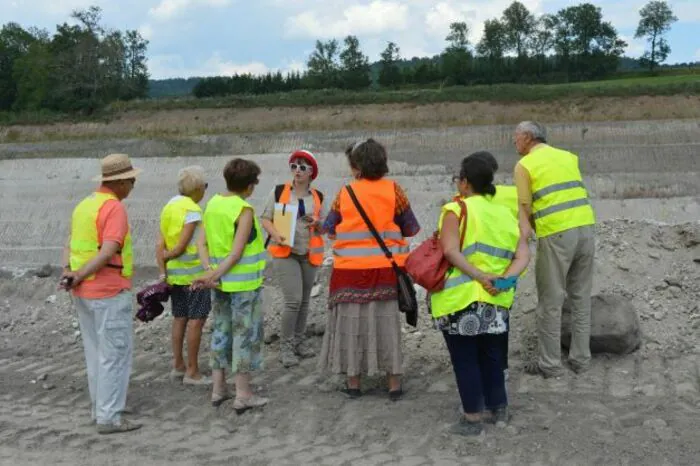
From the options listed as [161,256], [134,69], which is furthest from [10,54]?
[161,256]

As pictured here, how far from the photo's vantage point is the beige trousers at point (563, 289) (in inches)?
252

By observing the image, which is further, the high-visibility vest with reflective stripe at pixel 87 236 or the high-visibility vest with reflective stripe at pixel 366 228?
the high-visibility vest with reflective stripe at pixel 366 228

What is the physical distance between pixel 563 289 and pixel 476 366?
154cm

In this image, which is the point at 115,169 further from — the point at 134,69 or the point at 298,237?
the point at 134,69

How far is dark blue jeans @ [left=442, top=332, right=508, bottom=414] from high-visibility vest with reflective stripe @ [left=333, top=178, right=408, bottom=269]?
887 millimetres

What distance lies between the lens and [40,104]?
3338 cm

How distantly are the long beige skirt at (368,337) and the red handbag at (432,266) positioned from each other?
0.73 meters

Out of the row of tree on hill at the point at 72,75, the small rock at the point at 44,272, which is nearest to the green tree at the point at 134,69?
the row of tree on hill at the point at 72,75

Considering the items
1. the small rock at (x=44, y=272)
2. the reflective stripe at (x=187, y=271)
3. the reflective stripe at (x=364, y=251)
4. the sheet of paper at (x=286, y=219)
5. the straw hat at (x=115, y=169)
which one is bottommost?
the small rock at (x=44, y=272)

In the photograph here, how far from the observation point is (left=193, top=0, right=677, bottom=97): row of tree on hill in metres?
44.6

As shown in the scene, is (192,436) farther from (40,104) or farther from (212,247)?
(40,104)

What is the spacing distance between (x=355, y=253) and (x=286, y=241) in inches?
43.8

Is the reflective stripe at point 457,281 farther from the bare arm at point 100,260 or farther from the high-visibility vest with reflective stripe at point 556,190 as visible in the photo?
the bare arm at point 100,260

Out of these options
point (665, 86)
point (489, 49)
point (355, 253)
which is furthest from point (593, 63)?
point (355, 253)
